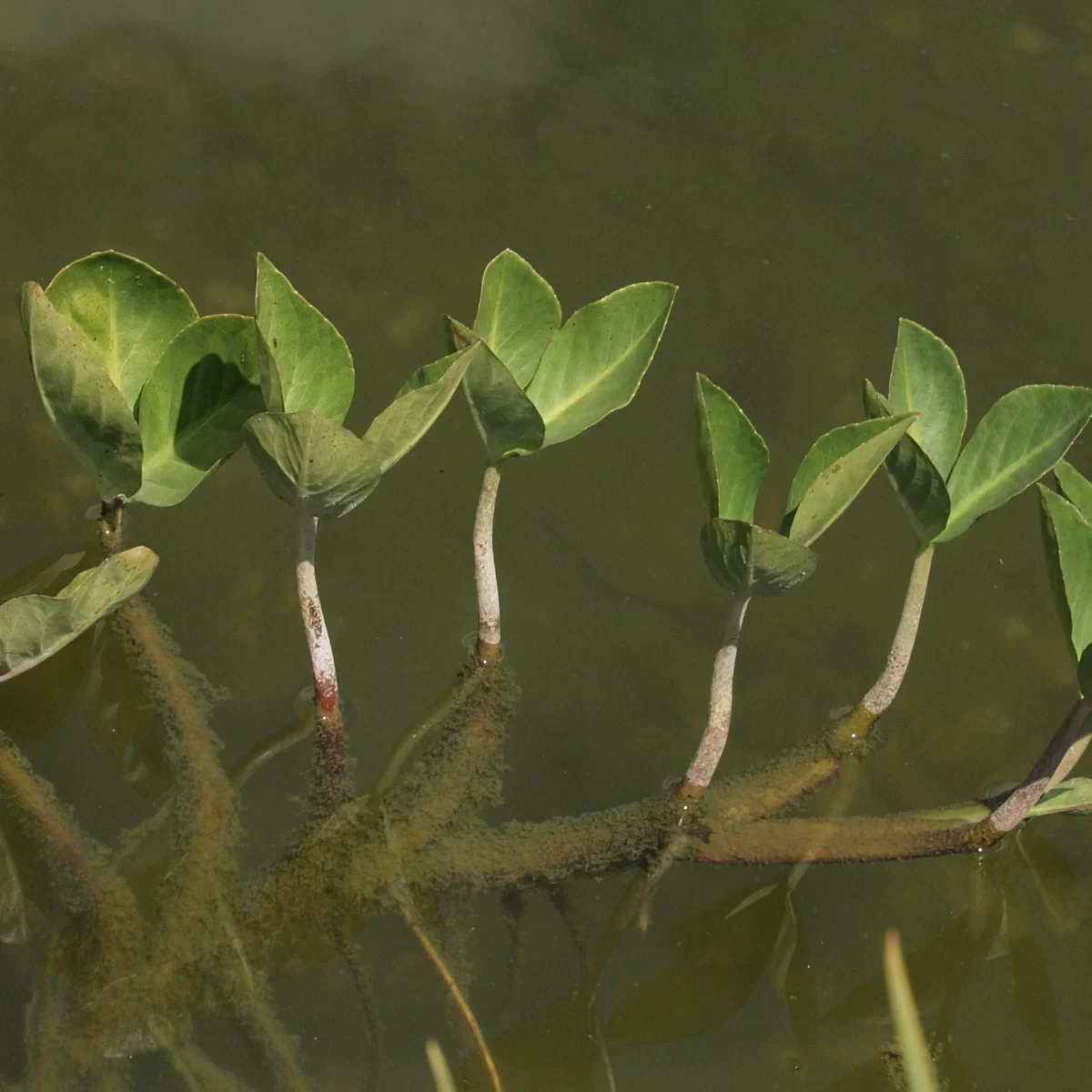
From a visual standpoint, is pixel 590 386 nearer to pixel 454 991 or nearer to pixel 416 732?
pixel 416 732

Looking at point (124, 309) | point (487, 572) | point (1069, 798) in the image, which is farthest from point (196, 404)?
point (1069, 798)

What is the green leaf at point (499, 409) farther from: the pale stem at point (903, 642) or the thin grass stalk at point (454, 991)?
the thin grass stalk at point (454, 991)

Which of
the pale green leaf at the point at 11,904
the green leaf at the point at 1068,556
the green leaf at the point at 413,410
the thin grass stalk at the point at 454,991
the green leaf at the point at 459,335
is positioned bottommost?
the thin grass stalk at the point at 454,991

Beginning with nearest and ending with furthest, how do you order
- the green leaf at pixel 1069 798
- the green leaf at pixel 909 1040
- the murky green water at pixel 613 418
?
the green leaf at pixel 909 1040, the green leaf at pixel 1069 798, the murky green water at pixel 613 418

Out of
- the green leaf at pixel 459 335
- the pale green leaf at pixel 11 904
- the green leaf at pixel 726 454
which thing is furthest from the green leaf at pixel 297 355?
the pale green leaf at pixel 11 904

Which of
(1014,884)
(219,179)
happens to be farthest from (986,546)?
(219,179)

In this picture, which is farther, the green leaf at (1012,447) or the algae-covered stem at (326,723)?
the algae-covered stem at (326,723)

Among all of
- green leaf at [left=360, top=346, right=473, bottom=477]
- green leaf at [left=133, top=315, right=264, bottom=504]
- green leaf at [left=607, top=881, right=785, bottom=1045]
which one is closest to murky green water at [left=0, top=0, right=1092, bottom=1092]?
green leaf at [left=607, top=881, right=785, bottom=1045]
